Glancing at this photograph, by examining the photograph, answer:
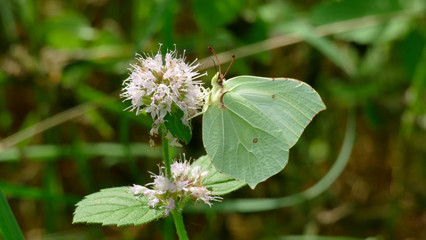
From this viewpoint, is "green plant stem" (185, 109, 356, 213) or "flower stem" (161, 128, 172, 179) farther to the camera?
"green plant stem" (185, 109, 356, 213)

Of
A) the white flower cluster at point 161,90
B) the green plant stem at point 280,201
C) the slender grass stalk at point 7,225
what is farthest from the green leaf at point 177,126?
the green plant stem at point 280,201

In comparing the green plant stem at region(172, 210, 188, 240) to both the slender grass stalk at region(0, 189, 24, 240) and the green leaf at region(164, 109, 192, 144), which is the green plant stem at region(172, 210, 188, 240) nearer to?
the green leaf at region(164, 109, 192, 144)

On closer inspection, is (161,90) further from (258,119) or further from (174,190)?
(258,119)

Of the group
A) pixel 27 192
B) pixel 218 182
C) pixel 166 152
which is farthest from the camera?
pixel 27 192

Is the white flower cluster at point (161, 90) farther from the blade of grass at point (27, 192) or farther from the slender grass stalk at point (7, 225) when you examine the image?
the blade of grass at point (27, 192)

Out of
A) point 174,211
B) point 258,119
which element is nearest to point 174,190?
point 174,211

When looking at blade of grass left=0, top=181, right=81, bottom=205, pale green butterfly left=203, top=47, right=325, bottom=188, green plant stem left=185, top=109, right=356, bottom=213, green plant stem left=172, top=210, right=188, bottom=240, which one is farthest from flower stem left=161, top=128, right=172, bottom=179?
blade of grass left=0, top=181, right=81, bottom=205
